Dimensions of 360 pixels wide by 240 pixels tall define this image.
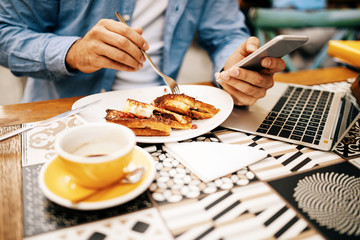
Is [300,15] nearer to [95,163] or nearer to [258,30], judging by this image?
[258,30]

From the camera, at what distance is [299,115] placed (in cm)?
91

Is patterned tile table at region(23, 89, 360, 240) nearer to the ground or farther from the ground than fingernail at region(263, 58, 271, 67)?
nearer to the ground

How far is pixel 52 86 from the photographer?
129cm

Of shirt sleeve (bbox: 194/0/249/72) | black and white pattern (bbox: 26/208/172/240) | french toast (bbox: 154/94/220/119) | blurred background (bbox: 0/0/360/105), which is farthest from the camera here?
blurred background (bbox: 0/0/360/105)

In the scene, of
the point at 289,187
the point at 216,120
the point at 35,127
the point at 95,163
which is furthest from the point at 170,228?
the point at 35,127

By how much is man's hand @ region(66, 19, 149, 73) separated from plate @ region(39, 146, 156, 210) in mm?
435

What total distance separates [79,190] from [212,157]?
0.30 meters

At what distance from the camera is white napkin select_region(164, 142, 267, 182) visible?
60 cm

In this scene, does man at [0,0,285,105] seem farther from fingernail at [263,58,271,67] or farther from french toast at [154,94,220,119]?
french toast at [154,94,220,119]

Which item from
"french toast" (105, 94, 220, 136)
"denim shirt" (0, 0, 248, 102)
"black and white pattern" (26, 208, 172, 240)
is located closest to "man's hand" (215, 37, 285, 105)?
"french toast" (105, 94, 220, 136)

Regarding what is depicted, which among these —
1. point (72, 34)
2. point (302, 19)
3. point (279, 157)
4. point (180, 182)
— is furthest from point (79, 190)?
point (302, 19)

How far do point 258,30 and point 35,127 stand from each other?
1474 mm

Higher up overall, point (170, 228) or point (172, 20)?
point (172, 20)

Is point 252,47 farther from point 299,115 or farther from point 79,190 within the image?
point 79,190
